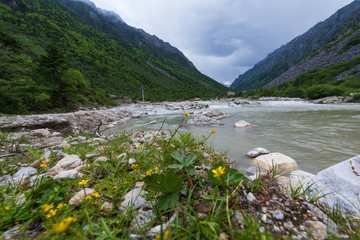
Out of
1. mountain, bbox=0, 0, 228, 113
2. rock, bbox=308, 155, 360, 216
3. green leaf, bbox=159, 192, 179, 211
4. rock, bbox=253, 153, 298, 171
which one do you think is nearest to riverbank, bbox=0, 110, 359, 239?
green leaf, bbox=159, 192, 179, 211

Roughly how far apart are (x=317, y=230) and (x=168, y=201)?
974 millimetres

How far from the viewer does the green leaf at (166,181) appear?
0.95 metres

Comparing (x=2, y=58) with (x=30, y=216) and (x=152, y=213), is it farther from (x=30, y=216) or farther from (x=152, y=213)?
(x=152, y=213)

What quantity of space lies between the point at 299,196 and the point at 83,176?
2.11 meters

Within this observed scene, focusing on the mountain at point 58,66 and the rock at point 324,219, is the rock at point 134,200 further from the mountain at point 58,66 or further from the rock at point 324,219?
the mountain at point 58,66

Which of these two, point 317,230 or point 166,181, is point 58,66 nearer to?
point 166,181

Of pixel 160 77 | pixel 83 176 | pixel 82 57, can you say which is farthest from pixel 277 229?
pixel 160 77

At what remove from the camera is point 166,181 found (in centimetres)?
95

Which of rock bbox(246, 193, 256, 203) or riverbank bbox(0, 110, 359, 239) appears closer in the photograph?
riverbank bbox(0, 110, 359, 239)

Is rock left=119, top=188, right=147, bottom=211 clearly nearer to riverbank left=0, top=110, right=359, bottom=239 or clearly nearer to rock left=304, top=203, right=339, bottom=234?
riverbank left=0, top=110, right=359, bottom=239

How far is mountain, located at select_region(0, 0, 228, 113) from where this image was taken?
878 cm

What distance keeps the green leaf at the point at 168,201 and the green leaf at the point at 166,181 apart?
4 cm

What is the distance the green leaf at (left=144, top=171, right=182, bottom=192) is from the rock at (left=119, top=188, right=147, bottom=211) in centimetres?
25

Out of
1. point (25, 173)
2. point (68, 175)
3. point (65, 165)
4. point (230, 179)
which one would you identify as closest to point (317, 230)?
point (230, 179)
